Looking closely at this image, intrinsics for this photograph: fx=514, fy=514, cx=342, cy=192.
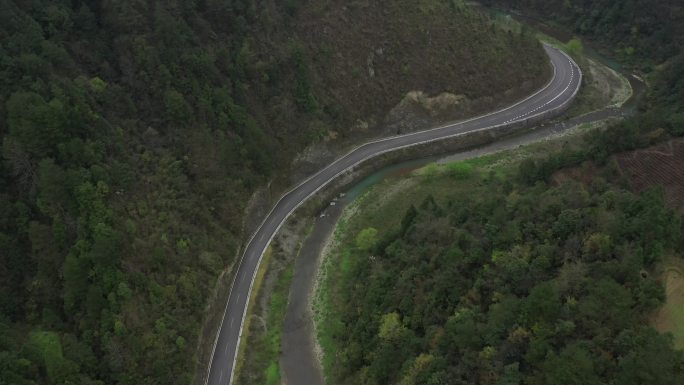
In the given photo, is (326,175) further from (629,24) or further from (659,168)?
(629,24)

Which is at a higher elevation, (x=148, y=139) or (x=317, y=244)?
(x=148, y=139)

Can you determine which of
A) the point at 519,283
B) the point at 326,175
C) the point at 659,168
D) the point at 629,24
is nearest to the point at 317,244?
the point at 326,175

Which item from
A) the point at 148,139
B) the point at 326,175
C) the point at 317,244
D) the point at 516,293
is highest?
the point at 148,139

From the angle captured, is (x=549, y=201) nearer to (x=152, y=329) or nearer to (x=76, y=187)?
(x=152, y=329)

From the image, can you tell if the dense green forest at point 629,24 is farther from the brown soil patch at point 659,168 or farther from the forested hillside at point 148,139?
the brown soil patch at point 659,168

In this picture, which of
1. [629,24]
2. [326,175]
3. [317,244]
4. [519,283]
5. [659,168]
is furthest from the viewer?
[629,24]

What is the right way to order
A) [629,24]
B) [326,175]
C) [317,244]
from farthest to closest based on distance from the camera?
[629,24], [326,175], [317,244]

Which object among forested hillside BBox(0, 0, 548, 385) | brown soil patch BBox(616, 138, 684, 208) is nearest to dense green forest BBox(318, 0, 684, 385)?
brown soil patch BBox(616, 138, 684, 208)
